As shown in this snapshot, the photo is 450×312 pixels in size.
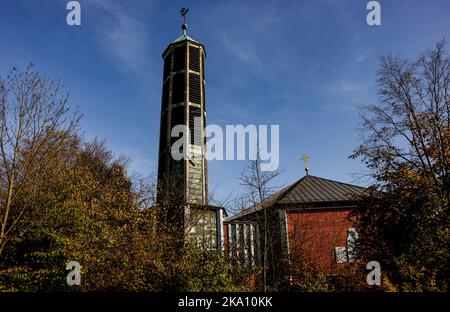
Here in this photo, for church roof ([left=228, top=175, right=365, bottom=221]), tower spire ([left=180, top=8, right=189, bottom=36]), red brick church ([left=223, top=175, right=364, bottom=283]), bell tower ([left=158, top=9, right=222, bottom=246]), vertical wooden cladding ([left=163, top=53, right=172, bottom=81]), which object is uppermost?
tower spire ([left=180, top=8, right=189, bottom=36])

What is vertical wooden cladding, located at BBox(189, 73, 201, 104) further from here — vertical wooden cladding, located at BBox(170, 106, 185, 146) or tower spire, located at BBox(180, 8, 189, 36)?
tower spire, located at BBox(180, 8, 189, 36)

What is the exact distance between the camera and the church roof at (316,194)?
1973cm

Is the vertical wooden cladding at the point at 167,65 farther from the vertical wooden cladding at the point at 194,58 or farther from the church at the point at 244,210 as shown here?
the vertical wooden cladding at the point at 194,58

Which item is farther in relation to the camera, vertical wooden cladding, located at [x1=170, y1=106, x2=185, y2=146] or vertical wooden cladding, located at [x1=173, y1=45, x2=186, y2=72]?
vertical wooden cladding, located at [x1=173, y1=45, x2=186, y2=72]

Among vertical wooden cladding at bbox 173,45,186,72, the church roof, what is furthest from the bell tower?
the church roof

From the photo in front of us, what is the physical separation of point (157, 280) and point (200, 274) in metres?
1.62

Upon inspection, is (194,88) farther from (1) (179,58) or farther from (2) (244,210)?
(2) (244,210)

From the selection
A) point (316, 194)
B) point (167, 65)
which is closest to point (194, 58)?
point (167, 65)

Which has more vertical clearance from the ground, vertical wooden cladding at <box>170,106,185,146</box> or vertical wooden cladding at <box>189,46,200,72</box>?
vertical wooden cladding at <box>189,46,200,72</box>

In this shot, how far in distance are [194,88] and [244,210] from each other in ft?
42.5

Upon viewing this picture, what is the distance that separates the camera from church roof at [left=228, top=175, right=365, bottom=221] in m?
19.7
